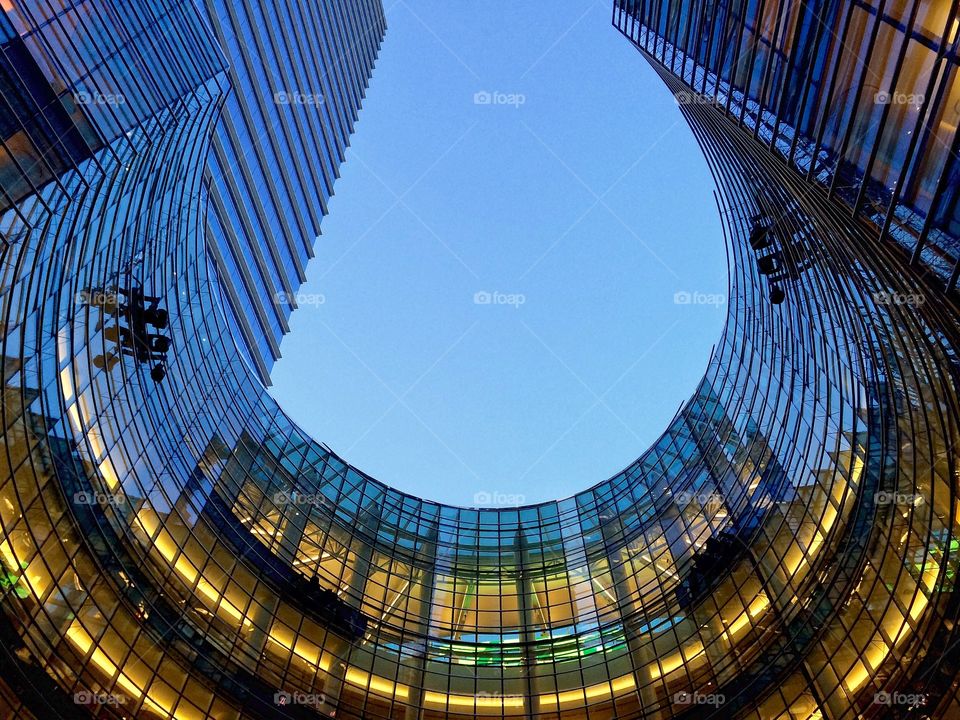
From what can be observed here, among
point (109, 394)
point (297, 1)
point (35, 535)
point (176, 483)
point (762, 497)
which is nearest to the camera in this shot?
point (35, 535)

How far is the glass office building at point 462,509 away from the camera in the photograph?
63.3 feet

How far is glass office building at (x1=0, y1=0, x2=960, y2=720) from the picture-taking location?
760 inches

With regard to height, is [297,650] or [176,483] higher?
[176,483]

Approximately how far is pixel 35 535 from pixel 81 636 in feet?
13.1

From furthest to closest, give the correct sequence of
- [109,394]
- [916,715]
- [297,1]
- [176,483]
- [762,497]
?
1. [297,1]
2. [762,497]
3. [176,483]
4. [109,394]
5. [916,715]

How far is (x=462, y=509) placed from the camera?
1796 inches

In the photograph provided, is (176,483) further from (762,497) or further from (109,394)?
(762,497)

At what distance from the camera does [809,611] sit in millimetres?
26281

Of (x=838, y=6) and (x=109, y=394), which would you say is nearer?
(x=838, y=6)

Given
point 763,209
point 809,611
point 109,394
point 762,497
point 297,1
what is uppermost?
point 297,1

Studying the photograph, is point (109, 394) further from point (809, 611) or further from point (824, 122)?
point (809, 611)

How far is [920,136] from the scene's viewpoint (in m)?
14.8

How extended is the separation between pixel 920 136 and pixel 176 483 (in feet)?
96.3

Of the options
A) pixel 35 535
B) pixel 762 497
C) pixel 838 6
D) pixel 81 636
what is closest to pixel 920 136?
pixel 838 6
